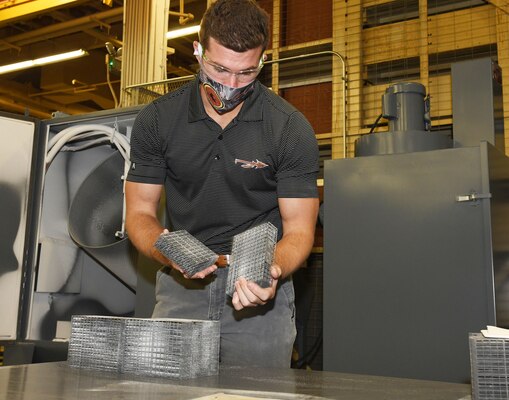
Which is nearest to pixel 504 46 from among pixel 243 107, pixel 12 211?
pixel 243 107

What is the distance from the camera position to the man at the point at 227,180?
154 centimetres

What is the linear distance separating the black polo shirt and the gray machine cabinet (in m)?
0.74

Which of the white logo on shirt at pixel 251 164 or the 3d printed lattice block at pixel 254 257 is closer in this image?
the 3d printed lattice block at pixel 254 257

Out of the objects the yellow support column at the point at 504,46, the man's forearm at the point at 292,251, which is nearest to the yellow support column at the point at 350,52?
the yellow support column at the point at 504,46

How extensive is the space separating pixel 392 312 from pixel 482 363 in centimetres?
140

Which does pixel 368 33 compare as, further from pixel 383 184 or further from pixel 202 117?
pixel 202 117

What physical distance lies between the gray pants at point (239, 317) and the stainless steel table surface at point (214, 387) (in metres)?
0.35

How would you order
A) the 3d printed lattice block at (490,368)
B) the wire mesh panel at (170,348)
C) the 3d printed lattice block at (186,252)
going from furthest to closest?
the 3d printed lattice block at (186,252) < the wire mesh panel at (170,348) < the 3d printed lattice block at (490,368)

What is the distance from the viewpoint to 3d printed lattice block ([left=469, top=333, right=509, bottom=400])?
0.81 m

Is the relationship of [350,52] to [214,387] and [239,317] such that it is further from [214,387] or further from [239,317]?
[214,387]

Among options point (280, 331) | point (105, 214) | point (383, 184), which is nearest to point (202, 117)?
point (280, 331)

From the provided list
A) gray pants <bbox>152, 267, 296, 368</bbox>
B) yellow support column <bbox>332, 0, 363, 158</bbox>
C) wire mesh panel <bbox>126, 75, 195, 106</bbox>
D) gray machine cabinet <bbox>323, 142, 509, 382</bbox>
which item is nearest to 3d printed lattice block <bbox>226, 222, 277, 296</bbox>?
gray pants <bbox>152, 267, 296, 368</bbox>

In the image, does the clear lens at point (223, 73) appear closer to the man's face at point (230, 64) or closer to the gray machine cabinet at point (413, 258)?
the man's face at point (230, 64)

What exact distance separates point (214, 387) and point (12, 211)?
5.97ft
